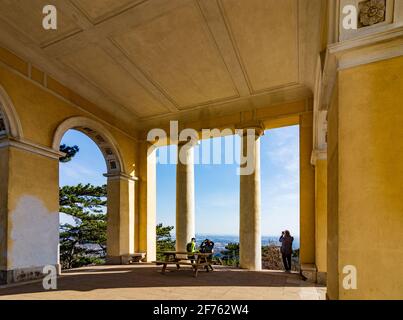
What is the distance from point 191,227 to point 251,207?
3601 millimetres

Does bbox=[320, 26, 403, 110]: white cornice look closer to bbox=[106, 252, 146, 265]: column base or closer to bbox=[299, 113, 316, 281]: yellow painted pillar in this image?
bbox=[299, 113, 316, 281]: yellow painted pillar

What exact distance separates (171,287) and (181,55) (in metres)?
7.99

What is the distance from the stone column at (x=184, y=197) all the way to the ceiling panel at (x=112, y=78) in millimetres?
2696

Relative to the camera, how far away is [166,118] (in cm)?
1694

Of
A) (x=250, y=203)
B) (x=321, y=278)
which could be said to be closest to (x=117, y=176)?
(x=250, y=203)

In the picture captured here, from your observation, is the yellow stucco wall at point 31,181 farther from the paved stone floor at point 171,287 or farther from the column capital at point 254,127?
the column capital at point 254,127

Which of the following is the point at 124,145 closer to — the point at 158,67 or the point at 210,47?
the point at 158,67

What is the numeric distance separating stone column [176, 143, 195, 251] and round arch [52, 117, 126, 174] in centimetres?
318

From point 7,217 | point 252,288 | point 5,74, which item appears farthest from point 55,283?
point 5,74

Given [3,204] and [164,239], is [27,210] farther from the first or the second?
[164,239]

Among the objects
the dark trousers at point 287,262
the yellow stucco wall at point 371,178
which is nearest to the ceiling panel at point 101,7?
the yellow stucco wall at point 371,178

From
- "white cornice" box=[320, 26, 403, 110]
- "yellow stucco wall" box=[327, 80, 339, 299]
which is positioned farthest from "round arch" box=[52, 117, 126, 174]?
"white cornice" box=[320, 26, 403, 110]

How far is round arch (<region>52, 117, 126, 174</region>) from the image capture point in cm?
1230

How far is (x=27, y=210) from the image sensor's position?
10.5 metres
